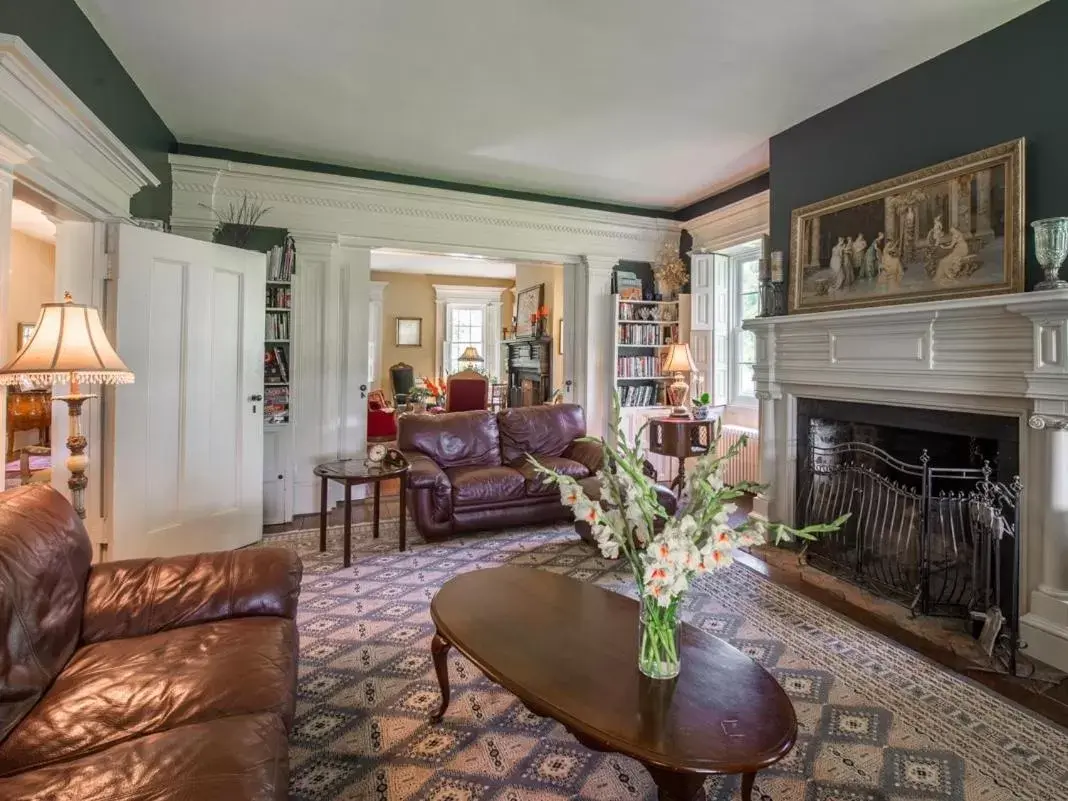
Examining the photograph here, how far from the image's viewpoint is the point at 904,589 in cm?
301

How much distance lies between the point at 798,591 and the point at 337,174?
14.9 feet

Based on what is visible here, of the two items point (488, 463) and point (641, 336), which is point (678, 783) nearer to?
point (488, 463)

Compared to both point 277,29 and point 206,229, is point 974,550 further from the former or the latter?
point 206,229

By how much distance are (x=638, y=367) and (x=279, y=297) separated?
135 inches

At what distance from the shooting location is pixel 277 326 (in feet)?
14.9

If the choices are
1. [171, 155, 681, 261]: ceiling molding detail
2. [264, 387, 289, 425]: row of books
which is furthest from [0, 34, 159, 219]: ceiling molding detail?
[264, 387, 289, 425]: row of books

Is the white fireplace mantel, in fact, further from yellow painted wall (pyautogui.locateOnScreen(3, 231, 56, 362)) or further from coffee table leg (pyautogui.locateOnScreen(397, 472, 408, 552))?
yellow painted wall (pyautogui.locateOnScreen(3, 231, 56, 362))

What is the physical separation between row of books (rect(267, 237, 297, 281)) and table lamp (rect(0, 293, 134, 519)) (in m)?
2.17

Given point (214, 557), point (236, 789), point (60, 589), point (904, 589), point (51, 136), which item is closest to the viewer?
point (236, 789)

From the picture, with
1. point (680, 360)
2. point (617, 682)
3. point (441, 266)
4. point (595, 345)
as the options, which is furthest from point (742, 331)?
point (441, 266)

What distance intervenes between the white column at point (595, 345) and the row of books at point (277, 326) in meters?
2.73

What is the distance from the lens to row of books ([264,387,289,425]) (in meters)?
4.50

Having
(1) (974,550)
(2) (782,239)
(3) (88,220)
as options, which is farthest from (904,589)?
(3) (88,220)

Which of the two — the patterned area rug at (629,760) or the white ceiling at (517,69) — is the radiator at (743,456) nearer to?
the patterned area rug at (629,760)
